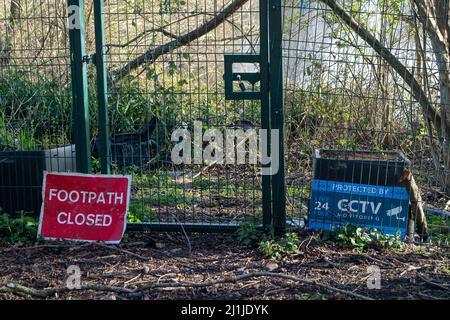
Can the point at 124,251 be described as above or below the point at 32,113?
Answer: below

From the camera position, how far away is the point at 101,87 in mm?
5750

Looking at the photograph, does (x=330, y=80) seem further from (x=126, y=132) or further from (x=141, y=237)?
(x=126, y=132)

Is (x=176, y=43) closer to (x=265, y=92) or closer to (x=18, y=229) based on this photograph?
(x=265, y=92)

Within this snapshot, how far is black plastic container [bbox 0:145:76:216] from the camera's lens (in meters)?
6.14

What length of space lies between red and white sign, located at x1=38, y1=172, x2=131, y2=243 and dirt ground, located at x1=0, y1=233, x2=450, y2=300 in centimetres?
14

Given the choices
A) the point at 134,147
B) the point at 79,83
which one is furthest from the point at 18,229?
the point at 134,147

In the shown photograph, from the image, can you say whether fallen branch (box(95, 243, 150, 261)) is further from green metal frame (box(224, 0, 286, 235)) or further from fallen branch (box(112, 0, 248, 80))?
fallen branch (box(112, 0, 248, 80))

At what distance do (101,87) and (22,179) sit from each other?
1166 millimetres

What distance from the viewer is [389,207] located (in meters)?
5.62

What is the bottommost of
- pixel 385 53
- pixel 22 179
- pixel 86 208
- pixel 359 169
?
pixel 86 208

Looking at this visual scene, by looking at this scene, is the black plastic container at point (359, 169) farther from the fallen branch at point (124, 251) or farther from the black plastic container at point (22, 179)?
the black plastic container at point (22, 179)

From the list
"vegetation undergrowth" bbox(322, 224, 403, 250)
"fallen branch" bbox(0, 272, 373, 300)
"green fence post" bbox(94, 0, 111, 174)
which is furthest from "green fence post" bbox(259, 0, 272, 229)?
"green fence post" bbox(94, 0, 111, 174)
